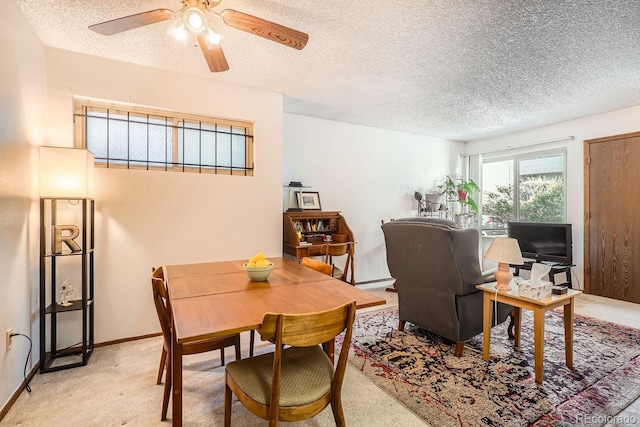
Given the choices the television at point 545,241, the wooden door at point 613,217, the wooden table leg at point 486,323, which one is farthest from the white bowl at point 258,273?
the wooden door at point 613,217

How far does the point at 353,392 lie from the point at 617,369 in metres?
1.98

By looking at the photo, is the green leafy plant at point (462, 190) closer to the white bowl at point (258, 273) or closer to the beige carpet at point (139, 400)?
the beige carpet at point (139, 400)

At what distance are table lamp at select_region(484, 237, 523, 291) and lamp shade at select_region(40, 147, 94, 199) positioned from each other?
3.06m

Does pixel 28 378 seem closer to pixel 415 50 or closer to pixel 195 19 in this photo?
pixel 195 19

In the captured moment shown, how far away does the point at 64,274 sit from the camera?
2.58 m

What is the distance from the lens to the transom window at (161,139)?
2.81 meters

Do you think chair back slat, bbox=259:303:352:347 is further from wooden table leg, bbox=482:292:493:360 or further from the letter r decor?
the letter r decor

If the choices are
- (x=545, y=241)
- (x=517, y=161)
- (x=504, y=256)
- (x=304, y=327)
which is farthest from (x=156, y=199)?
(x=517, y=161)

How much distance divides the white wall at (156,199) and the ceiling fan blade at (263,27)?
1.53 m

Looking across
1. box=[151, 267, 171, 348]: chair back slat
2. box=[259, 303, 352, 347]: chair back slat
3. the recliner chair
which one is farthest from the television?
box=[151, 267, 171, 348]: chair back slat

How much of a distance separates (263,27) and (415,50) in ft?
4.54

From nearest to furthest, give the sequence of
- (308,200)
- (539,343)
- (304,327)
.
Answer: (304,327) → (539,343) → (308,200)

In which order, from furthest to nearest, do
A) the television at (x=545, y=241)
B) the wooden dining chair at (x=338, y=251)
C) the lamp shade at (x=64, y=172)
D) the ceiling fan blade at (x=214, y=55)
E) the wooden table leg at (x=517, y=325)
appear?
the television at (x=545, y=241), the wooden dining chair at (x=338, y=251), the wooden table leg at (x=517, y=325), the lamp shade at (x=64, y=172), the ceiling fan blade at (x=214, y=55)
